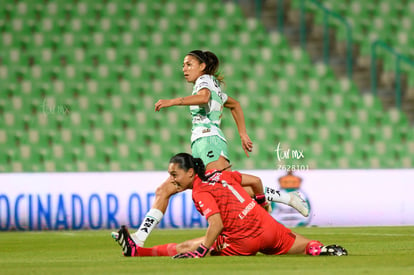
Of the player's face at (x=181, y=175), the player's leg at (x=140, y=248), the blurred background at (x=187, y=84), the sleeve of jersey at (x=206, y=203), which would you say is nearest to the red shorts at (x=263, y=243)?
the player's leg at (x=140, y=248)

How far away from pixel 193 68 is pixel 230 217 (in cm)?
151

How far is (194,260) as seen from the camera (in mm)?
6203

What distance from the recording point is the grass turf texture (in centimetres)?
544

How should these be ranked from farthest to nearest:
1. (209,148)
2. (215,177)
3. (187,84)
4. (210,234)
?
(187,84), (209,148), (215,177), (210,234)

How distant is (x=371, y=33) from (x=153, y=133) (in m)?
4.54

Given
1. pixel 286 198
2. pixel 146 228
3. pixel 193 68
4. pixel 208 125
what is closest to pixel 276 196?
pixel 286 198

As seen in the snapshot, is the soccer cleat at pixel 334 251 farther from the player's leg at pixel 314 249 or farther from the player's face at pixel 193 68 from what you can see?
A: the player's face at pixel 193 68

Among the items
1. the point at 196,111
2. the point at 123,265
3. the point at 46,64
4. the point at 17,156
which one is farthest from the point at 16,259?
the point at 46,64

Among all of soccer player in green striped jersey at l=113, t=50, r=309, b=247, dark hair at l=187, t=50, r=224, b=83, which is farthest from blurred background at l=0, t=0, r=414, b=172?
dark hair at l=187, t=50, r=224, b=83

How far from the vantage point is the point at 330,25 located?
1543cm

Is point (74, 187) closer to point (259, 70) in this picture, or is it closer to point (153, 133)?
point (153, 133)

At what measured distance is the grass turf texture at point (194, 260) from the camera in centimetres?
544

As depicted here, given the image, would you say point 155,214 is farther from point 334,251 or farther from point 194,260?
point 334,251

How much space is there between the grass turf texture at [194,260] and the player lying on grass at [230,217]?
→ 117mm
